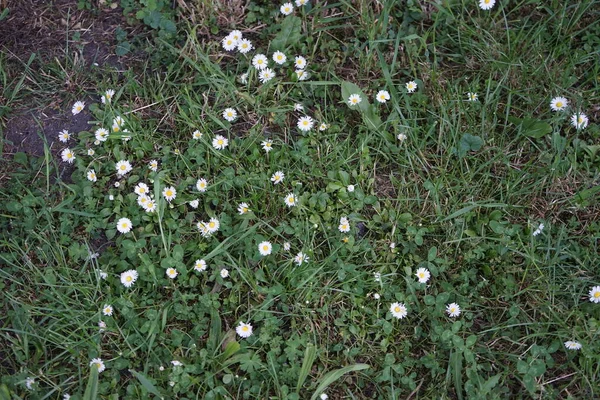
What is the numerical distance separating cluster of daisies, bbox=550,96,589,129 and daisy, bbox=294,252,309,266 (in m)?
1.37

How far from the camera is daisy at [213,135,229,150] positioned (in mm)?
2768

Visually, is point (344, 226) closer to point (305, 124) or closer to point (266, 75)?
point (305, 124)

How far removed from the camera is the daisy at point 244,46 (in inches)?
116

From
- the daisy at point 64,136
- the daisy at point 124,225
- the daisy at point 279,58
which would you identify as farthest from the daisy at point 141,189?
the daisy at point 279,58

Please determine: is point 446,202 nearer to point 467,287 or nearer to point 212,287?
point 467,287

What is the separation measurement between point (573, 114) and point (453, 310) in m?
1.11

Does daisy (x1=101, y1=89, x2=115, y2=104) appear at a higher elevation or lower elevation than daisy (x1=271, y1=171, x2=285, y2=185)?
higher

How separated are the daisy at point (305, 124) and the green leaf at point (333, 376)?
43.1 inches

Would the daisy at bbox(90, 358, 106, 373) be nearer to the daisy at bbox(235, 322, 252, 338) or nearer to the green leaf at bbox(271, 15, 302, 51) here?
the daisy at bbox(235, 322, 252, 338)

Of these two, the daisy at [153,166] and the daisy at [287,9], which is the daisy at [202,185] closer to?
the daisy at [153,166]

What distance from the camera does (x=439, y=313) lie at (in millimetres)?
2463

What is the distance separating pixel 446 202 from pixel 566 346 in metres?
0.76

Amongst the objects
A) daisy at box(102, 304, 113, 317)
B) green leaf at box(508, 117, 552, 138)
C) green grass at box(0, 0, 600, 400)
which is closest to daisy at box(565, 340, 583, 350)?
green grass at box(0, 0, 600, 400)

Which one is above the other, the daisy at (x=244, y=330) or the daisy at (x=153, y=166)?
the daisy at (x=153, y=166)
